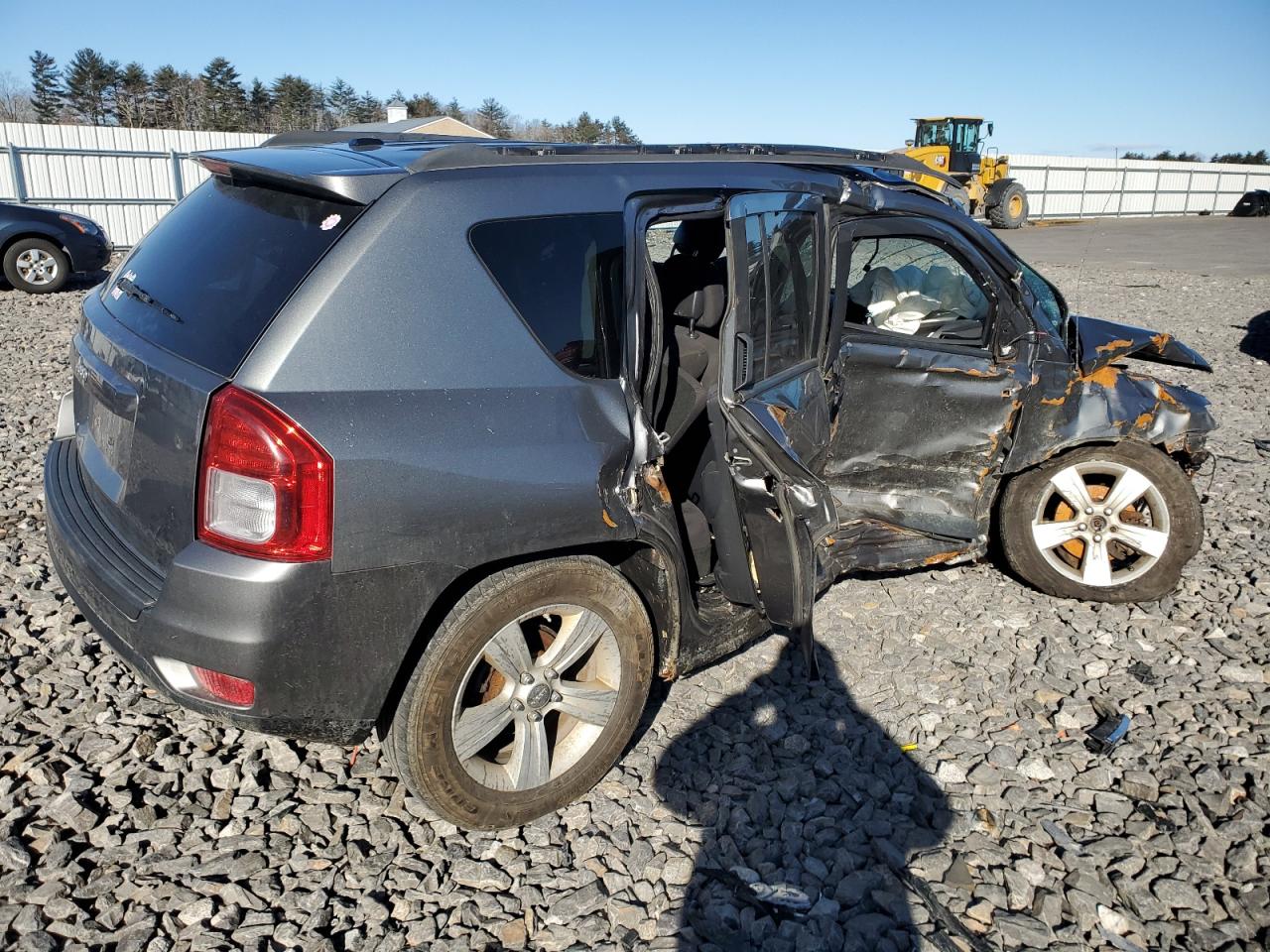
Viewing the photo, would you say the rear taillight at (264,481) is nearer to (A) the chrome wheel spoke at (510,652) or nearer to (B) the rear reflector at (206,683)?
(B) the rear reflector at (206,683)

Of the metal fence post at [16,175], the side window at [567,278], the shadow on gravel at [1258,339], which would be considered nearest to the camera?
the side window at [567,278]

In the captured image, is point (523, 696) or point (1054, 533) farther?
point (1054, 533)

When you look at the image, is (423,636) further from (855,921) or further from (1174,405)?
(1174,405)

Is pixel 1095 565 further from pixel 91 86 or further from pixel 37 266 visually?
pixel 91 86

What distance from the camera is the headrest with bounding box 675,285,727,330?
130 inches

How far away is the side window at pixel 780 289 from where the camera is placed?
320 cm

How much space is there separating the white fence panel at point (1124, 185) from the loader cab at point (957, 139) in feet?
25.1

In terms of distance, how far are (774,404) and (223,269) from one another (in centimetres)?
184

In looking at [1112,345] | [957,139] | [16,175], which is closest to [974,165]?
[957,139]

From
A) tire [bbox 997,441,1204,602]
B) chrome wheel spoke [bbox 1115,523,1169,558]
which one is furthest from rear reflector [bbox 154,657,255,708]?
chrome wheel spoke [bbox 1115,523,1169,558]

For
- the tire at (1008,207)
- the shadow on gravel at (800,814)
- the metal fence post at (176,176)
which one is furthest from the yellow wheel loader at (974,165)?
the shadow on gravel at (800,814)

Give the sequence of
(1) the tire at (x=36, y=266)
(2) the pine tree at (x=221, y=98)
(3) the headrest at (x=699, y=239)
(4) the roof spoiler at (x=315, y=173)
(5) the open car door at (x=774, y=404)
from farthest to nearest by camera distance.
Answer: (2) the pine tree at (x=221, y=98), (1) the tire at (x=36, y=266), (3) the headrest at (x=699, y=239), (5) the open car door at (x=774, y=404), (4) the roof spoiler at (x=315, y=173)

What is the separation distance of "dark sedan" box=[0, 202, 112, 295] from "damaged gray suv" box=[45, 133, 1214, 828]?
11.3 metres

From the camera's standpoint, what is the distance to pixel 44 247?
12375 millimetres
